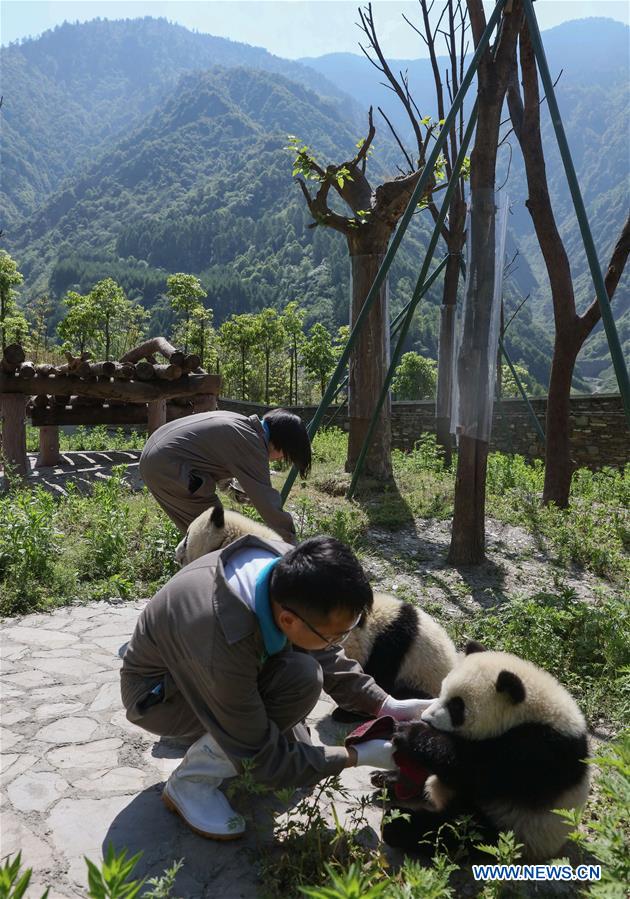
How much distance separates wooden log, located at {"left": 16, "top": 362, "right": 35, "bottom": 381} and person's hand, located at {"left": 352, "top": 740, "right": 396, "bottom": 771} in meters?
8.17

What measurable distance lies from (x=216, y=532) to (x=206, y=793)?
1.19 metres

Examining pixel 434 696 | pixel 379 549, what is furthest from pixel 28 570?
pixel 434 696

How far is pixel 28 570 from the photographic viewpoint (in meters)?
5.39

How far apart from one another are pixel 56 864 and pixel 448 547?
16.3ft

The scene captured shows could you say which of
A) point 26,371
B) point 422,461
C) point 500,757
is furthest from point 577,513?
point 26,371

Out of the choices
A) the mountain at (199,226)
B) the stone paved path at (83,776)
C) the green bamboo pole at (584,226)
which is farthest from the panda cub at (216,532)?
the mountain at (199,226)

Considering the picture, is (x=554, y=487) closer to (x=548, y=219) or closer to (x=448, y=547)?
(x=448, y=547)

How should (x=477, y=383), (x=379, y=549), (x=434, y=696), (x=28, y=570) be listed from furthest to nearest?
(x=379, y=549), (x=477, y=383), (x=28, y=570), (x=434, y=696)

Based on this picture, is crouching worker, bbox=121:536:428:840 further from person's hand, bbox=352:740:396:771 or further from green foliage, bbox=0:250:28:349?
green foliage, bbox=0:250:28:349

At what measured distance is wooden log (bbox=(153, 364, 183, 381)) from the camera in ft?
31.8

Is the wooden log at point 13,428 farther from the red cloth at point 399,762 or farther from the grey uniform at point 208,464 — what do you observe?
the red cloth at point 399,762

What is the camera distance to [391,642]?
341 centimetres

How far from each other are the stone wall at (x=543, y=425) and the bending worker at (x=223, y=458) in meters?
8.04

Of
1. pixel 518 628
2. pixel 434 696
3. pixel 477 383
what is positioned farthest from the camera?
pixel 477 383
